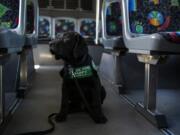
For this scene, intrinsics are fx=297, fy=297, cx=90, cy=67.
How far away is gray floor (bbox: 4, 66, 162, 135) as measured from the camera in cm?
174

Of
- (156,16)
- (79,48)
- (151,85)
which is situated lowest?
(151,85)

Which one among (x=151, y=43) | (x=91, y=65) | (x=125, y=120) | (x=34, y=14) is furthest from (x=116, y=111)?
(x=34, y=14)

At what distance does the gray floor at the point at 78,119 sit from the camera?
1.74m

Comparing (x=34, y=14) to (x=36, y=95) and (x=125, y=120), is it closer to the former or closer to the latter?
(x=36, y=95)

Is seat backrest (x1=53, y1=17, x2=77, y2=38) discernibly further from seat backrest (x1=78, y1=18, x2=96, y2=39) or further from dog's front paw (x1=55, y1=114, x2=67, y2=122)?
dog's front paw (x1=55, y1=114, x2=67, y2=122)

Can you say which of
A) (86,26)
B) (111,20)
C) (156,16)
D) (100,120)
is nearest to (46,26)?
(86,26)

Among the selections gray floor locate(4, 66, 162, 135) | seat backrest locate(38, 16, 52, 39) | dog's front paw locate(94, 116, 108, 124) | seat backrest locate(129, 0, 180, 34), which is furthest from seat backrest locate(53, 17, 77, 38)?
dog's front paw locate(94, 116, 108, 124)

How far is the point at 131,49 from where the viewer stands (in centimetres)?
218

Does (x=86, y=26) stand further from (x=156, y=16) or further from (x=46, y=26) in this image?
(x=156, y=16)

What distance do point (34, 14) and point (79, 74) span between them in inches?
83.5

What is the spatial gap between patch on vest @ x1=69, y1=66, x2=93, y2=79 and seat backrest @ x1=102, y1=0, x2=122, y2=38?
64.1 inches

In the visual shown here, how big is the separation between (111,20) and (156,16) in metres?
1.31

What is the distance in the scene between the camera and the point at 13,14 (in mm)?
2355

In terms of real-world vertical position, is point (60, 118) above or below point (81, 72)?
below
